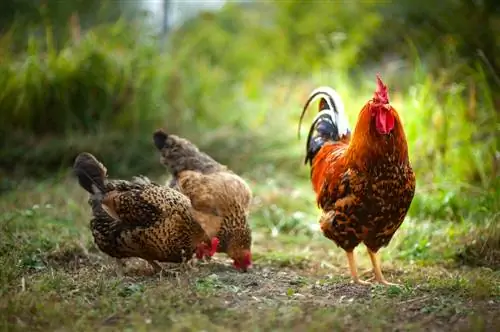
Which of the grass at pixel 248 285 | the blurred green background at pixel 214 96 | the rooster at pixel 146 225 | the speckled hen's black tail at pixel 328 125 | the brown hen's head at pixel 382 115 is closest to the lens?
the grass at pixel 248 285

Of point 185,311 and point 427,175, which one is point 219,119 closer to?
point 427,175

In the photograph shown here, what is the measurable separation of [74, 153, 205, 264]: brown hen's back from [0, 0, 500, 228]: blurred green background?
269 cm

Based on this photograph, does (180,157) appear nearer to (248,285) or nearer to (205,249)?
(205,249)

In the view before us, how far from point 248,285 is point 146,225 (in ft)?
2.80

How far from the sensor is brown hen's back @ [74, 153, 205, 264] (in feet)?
15.6

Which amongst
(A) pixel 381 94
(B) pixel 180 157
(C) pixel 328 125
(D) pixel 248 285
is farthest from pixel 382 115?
(B) pixel 180 157

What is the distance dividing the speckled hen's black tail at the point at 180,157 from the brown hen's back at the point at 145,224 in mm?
952

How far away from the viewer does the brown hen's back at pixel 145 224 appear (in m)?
4.75

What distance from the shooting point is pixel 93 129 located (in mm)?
8469

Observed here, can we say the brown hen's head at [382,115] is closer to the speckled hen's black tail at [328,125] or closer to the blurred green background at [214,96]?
the speckled hen's black tail at [328,125]

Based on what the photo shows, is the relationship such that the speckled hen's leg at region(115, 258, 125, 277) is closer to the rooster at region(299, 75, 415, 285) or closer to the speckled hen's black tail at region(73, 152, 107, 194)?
the speckled hen's black tail at region(73, 152, 107, 194)

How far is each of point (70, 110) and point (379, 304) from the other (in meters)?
5.70

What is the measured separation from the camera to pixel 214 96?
1017cm

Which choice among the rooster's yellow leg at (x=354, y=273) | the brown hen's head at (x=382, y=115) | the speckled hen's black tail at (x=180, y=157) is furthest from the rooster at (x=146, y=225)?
the brown hen's head at (x=382, y=115)
